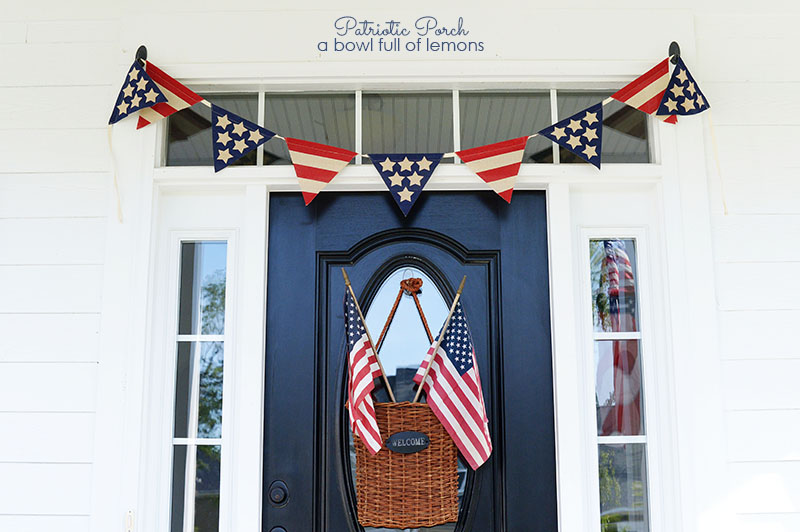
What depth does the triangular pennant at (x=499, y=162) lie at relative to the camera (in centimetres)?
210

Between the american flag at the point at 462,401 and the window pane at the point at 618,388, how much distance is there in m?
0.38

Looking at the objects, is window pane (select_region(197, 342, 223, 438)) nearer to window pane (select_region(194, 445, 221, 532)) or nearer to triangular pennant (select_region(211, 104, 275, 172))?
window pane (select_region(194, 445, 221, 532))

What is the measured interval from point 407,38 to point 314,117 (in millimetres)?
393

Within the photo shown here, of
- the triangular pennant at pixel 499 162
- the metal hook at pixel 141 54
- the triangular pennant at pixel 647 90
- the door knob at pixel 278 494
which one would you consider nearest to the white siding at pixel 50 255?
the metal hook at pixel 141 54

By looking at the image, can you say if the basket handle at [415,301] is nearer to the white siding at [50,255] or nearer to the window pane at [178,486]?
the window pane at [178,486]

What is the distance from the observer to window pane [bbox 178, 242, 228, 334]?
214cm

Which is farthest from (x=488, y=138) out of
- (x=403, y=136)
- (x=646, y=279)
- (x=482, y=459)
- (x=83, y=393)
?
(x=83, y=393)

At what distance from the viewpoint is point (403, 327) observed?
2148 millimetres

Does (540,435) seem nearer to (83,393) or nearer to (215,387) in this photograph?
(215,387)

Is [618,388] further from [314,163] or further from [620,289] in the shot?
[314,163]

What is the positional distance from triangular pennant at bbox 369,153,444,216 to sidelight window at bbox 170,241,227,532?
1.86 ft

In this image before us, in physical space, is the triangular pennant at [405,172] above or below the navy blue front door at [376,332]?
above

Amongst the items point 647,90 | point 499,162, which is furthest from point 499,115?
point 647,90

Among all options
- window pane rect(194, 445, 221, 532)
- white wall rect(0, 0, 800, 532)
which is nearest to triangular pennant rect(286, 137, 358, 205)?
white wall rect(0, 0, 800, 532)
